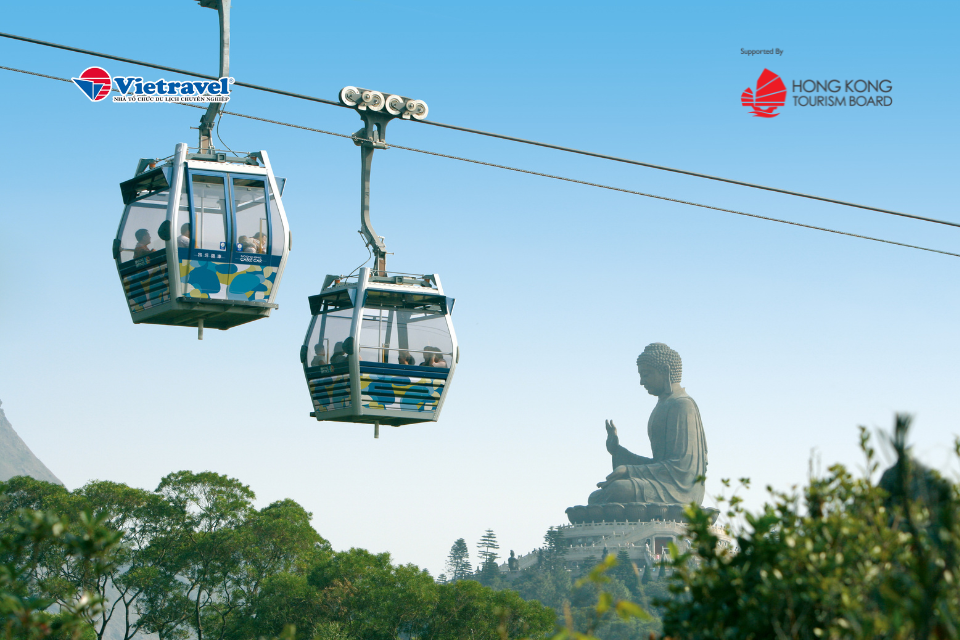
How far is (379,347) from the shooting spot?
17.7m

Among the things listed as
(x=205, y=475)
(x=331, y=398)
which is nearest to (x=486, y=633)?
(x=205, y=475)

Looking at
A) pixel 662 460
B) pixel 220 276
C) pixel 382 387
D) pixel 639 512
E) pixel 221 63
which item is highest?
pixel 662 460

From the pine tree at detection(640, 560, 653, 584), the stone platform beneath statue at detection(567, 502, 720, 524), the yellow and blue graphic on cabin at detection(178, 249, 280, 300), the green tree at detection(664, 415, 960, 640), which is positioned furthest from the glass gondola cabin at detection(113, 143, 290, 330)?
the pine tree at detection(640, 560, 653, 584)

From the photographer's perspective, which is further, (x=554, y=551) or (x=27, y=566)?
(x=554, y=551)

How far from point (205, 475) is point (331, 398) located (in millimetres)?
44057

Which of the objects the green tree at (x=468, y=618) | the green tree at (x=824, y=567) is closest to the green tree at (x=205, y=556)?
the green tree at (x=468, y=618)

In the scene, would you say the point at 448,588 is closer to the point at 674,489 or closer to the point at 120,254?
the point at 120,254

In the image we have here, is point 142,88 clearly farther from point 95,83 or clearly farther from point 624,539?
point 624,539

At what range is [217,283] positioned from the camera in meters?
17.0

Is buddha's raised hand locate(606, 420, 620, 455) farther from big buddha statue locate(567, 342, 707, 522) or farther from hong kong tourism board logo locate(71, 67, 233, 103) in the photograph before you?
hong kong tourism board logo locate(71, 67, 233, 103)

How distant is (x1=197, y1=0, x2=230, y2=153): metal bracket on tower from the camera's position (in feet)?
50.6

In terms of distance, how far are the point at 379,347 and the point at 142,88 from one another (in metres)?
5.28

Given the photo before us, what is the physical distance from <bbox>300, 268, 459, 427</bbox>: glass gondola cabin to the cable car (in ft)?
0.05

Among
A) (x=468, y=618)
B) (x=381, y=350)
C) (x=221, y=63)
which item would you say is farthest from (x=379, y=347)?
(x=468, y=618)
